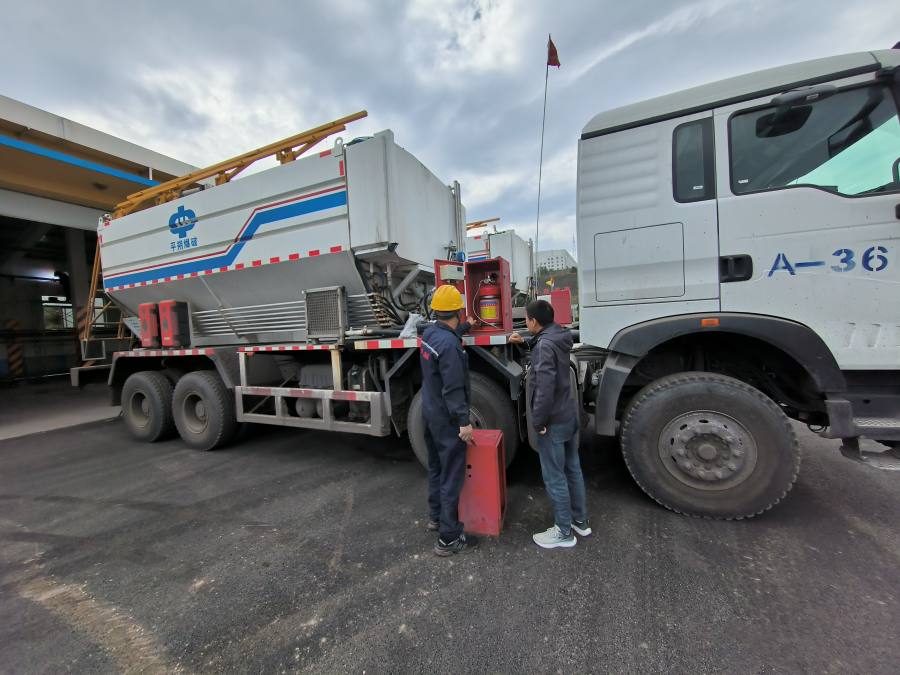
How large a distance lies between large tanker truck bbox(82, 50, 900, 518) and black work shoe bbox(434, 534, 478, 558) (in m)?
0.82

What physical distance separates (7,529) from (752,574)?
5.46 metres

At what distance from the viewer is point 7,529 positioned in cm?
311

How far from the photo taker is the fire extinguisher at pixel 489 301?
3.34 metres

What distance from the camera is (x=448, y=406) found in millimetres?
2383

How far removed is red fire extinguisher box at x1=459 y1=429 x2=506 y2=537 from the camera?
8.47 feet

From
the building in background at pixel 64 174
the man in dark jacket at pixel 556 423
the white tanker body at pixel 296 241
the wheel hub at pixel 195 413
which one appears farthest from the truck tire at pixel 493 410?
the building in background at pixel 64 174

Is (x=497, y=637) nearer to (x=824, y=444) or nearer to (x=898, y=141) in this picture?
(x=898, y=141)

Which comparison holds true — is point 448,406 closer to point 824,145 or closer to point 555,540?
point 555,540

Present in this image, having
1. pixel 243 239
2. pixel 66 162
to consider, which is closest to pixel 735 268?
pixel 243 239

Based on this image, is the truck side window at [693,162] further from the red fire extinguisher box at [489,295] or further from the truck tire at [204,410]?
the truck tire at [204,410]

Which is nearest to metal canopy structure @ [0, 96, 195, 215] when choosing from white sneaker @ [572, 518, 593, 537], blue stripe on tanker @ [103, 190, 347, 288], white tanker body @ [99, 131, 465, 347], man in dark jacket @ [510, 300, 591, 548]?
white tanker body @ [99, 131, 465, 347]

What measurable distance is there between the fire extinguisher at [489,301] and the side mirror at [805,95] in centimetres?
216

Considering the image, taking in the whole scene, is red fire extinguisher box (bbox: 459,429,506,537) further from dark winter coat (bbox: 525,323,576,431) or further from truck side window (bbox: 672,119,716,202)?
truck side window (bbox: 672,119,716,202)

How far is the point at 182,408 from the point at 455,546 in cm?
442
